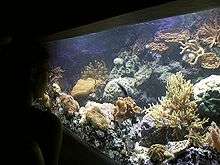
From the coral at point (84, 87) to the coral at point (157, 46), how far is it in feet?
2.87

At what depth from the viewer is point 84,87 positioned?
15.5ft

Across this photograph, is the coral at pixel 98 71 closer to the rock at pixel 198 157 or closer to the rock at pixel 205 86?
the rock at pixel 205 86

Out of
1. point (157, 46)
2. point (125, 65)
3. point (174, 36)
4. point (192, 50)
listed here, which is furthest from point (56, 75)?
point (192, 50)

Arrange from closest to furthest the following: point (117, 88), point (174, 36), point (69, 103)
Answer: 1. point (174, 36)
2. point (117, 88)
3. point (69, 103)

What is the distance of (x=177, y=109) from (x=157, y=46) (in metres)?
0.80

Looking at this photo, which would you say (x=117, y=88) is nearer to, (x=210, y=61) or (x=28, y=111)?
(x=210, y=61)

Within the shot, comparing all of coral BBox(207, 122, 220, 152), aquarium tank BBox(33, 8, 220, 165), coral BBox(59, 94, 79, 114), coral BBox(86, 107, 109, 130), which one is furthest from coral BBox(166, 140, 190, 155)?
coral BBox(59, 94, 79, 114)

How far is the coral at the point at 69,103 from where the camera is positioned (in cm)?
476

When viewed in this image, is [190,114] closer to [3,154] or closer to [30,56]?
[30,56]

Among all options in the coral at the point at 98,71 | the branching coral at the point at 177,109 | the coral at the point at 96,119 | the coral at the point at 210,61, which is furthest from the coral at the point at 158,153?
the coral at the point at 98,71

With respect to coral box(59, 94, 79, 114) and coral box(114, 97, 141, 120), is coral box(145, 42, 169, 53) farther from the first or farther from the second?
coral box(59, 94, 79, 114)

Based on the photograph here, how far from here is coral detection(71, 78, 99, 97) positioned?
4648 mm

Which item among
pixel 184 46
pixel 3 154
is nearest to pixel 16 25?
pixel 184 46

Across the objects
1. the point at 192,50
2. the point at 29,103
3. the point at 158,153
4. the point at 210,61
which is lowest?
the point at 158,153
